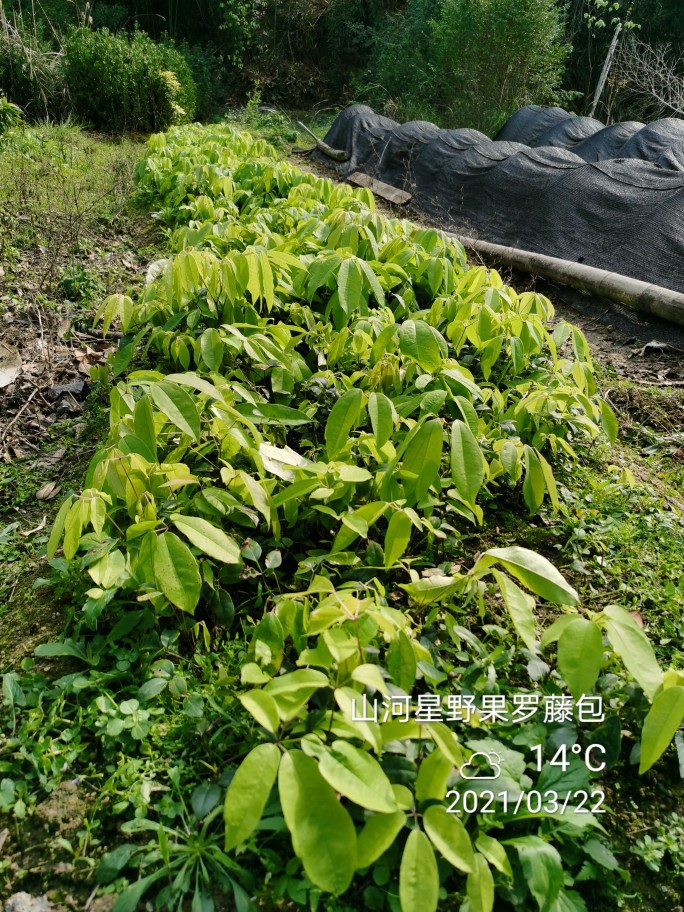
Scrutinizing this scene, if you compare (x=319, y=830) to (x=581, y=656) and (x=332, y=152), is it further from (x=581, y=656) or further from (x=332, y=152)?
(x=332, y=152)

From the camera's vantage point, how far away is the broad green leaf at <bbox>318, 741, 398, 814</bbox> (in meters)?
0.93

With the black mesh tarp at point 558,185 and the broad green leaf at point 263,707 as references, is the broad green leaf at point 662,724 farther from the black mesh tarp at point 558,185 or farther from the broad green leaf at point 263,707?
the black mesh tarp at point 558,185

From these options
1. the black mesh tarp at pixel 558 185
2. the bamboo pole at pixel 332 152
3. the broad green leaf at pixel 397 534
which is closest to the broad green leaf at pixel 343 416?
the broad green leaf at pixel 397 534

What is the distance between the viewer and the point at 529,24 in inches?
386

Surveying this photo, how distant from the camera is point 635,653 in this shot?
3.61ft

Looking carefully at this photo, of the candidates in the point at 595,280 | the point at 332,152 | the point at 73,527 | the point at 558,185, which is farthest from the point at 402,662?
the point at 332,152

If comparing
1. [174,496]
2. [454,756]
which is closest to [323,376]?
[174,496]

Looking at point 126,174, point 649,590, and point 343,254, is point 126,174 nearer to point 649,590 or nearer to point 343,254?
point 343,254

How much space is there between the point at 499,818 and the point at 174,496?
95 centimetres

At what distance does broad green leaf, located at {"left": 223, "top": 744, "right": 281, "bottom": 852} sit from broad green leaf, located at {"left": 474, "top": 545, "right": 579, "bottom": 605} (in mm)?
526

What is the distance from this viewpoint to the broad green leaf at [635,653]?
1.09 meters

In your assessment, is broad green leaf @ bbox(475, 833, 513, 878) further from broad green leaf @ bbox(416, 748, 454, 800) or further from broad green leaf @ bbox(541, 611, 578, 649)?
broad green leaf @ bbox(541, 611, 578, 649)

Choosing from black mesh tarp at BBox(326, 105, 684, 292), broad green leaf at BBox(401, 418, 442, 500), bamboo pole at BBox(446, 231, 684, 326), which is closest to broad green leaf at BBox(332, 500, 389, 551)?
broad green leaf at BBox(401, 418, 442, 500)

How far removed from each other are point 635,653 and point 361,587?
1.81 ft
